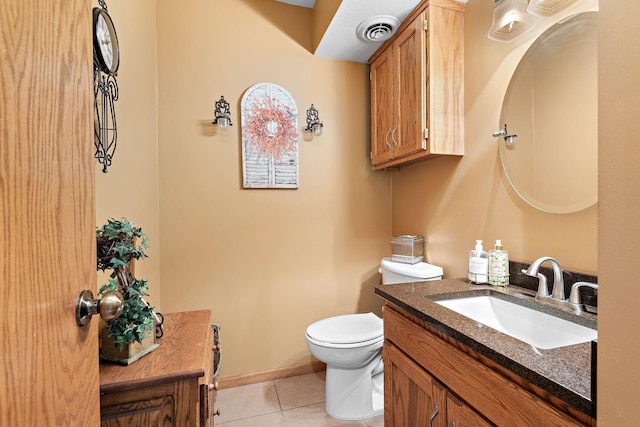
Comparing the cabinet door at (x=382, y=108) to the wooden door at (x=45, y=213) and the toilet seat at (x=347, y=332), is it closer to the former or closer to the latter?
the toilet seat at (x=347, y=332)

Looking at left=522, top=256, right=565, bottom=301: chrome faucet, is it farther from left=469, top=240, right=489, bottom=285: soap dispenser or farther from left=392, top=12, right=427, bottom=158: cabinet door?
left=392, top=12, right=427, bottom=158: cabinet door

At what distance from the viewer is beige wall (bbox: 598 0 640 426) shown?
1.41ft

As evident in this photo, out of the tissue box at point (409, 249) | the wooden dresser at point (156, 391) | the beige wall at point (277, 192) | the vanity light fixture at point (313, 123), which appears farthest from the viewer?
the vanity light fixture at point (313, 123)

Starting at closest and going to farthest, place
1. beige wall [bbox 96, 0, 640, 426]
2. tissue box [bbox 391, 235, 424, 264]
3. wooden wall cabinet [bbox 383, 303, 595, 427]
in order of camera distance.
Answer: wooden wall cabinet [bbox 383, 303, 595, 427]
beige wall [bbox 96, 0, 640, 426]
tissue box [bbox 391, 235, 424, 264]

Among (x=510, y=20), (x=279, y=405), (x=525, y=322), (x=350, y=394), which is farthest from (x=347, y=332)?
(x=510, y=20)

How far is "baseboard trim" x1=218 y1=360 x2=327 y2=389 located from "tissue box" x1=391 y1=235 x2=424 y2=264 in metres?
1.04

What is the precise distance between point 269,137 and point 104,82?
111 cm

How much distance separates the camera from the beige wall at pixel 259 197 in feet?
6.45

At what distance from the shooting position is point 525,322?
1.08 m

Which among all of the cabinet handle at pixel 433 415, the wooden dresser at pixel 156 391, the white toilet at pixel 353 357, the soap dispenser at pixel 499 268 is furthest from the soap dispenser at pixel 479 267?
the wooden dresser at pixel 156 391

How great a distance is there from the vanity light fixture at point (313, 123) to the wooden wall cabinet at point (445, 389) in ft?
4.66

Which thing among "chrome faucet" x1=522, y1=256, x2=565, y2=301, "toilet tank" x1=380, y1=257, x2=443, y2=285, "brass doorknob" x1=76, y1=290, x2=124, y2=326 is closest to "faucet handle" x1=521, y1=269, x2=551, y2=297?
"chrome faucet" x1=522, y1=256, x2=565, y2=301

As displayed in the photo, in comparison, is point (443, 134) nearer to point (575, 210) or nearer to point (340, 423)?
point (575, 210)

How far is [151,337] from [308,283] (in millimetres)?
1371
